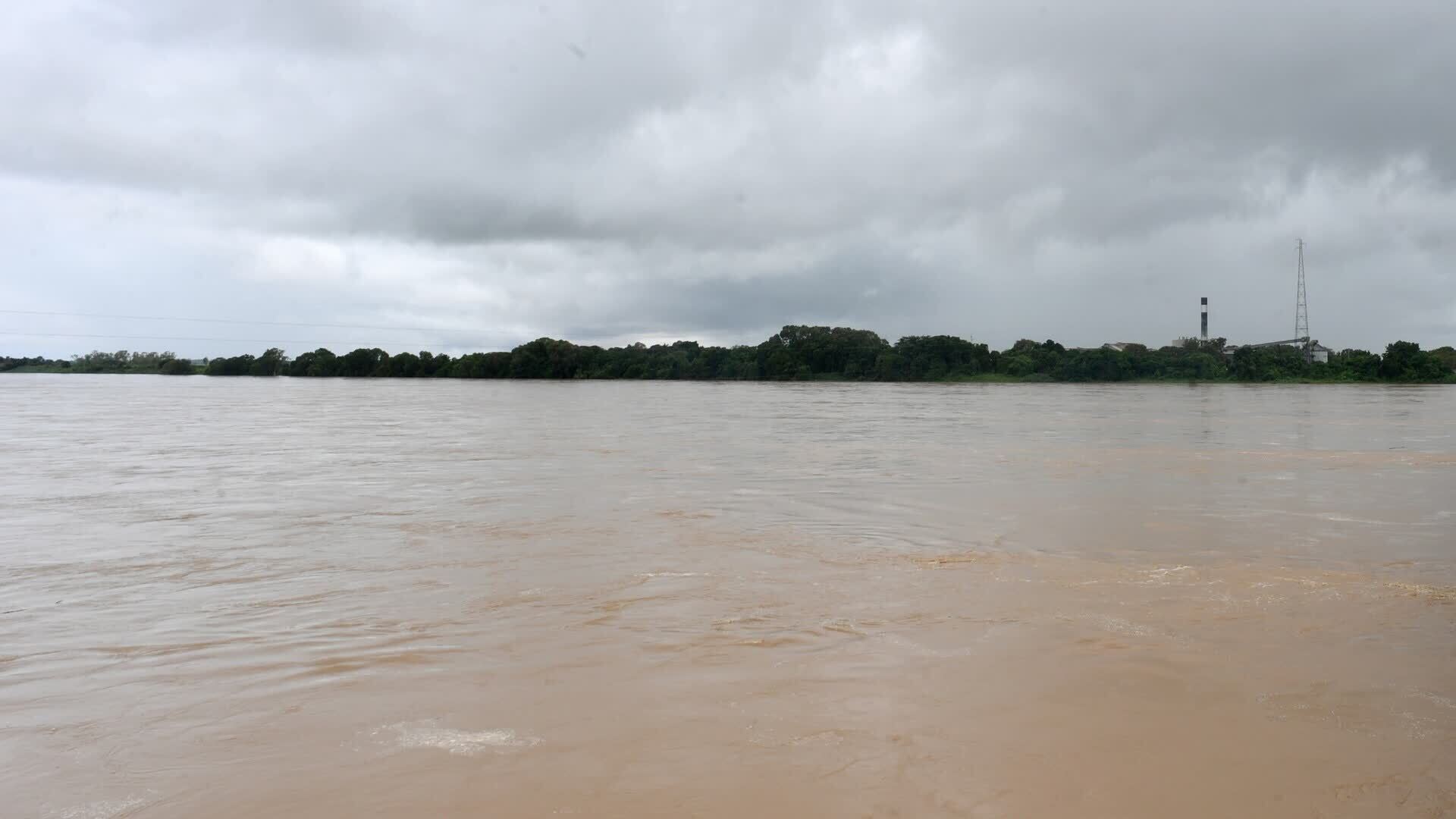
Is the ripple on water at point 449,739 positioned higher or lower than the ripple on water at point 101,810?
higher

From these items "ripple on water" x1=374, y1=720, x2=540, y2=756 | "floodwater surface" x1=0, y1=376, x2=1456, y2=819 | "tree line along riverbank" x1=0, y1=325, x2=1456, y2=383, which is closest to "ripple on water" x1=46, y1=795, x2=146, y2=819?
"floodwater surface" x1=0, y1=376, x2=1456, y2=819

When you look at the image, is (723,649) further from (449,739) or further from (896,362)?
(896,362)

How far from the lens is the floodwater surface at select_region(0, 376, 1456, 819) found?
3191 mm

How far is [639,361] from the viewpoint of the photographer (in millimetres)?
98750

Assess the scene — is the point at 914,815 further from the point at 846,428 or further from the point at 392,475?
the point at 846,428

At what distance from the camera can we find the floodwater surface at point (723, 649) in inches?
126

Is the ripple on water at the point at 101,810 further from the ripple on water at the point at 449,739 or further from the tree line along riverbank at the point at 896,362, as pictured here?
the tree line along riverbank at the point at 896,362

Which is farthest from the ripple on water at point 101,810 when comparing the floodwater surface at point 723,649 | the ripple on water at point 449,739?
the ripple on water at point 449,739

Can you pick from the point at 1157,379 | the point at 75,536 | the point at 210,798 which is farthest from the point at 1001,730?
the point at 1157,379

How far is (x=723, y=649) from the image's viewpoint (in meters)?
4.68

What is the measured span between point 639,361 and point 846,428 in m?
76.7

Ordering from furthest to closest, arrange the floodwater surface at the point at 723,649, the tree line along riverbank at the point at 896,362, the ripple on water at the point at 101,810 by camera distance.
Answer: the tree line along riverbank at the point at 896,362
the floodwater surface at the point at 723,649
the ripple on water at the point at 101,810

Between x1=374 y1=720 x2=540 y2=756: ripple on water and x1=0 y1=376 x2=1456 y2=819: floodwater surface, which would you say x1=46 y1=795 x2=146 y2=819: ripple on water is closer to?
x1=0 y1=376 x2=1456 y2=819: floodwater surface

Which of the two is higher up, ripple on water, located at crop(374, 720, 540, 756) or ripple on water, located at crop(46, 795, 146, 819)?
ripple on water, located at crop(374, 720, 540, 756)
